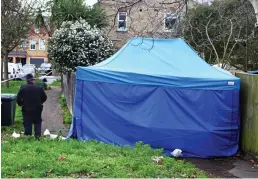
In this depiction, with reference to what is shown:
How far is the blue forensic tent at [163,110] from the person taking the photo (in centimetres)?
1066

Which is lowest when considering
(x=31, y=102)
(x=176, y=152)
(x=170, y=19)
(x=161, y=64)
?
(x=176, y=152)

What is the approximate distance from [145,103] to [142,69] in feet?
3.06

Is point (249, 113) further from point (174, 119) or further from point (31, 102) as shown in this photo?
point (31, 102)

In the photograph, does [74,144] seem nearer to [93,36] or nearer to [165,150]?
[165,150]

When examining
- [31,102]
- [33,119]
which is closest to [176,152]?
[33,119]

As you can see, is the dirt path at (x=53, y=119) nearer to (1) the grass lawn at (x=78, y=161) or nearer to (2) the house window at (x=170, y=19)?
(1) the grass lawn at (x=78, y=161)

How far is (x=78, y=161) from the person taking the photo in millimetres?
7246

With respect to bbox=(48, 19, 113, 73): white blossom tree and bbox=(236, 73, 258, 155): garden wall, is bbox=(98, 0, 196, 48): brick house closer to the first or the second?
bbox=(236, 73, 258, 155): garden wall

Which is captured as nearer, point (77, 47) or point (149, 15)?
point (149, 15)

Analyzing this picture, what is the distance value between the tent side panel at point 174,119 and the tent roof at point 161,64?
345 mm

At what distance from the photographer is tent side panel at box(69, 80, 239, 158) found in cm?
1066

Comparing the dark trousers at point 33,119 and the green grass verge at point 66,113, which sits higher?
the dark trousers at point 33,119

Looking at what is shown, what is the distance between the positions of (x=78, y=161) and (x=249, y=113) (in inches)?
209

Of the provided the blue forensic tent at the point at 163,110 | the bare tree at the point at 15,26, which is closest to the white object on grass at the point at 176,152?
the blue forensic tent at the point at 163,110
